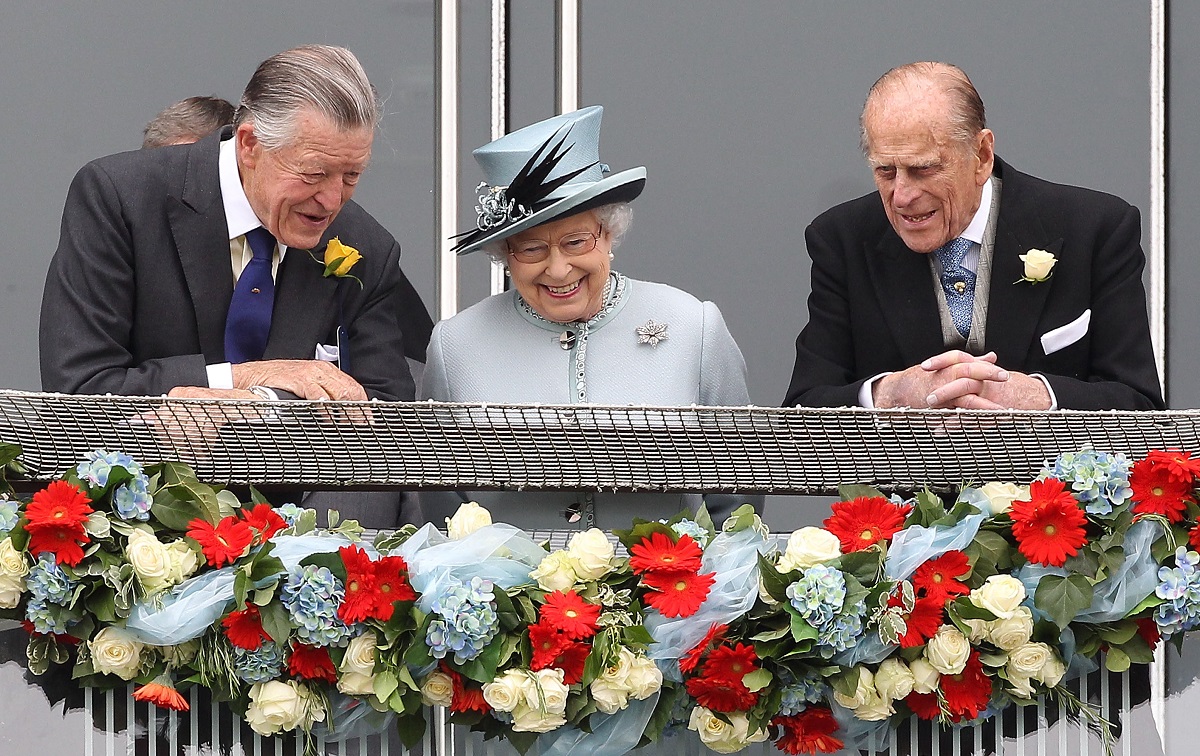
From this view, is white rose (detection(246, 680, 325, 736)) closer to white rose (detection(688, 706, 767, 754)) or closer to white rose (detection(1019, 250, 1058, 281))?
white rose (detection(688, 706, 767, 754))

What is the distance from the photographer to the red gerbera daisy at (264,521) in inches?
86.7

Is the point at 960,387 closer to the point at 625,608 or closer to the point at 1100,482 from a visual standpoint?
the point at 1100,482

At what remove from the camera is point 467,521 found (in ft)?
7.38

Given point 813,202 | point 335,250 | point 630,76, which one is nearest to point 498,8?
point 630,76

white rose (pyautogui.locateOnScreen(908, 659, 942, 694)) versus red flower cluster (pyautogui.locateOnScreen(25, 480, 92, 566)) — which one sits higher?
red flower cluster (pyautogui.locateOnScreen(25, 480, 92, 566))

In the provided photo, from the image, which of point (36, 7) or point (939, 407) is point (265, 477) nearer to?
point (939, 407)

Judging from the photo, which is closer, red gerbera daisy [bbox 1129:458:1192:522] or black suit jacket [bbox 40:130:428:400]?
red gerbera daisy [bbox 1129:458:1192:522]

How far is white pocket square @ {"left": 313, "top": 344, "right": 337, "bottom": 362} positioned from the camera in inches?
108

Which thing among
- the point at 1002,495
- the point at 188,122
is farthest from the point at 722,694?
the point at 188,122

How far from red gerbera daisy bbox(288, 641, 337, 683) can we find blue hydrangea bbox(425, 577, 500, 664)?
15 centimetres

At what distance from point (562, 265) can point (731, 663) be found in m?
0.77

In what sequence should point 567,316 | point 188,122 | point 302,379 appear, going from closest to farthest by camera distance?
point 302,379 → point 567,316 → point 188,122

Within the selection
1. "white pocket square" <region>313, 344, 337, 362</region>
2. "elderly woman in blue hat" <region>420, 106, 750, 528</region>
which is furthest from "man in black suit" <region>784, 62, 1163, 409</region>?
"white pocket square" <region>313, 344, 337, 362</region>

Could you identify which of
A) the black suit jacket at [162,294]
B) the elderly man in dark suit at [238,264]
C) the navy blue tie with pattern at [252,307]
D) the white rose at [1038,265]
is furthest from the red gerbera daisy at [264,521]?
the white rose at [1038,265]
